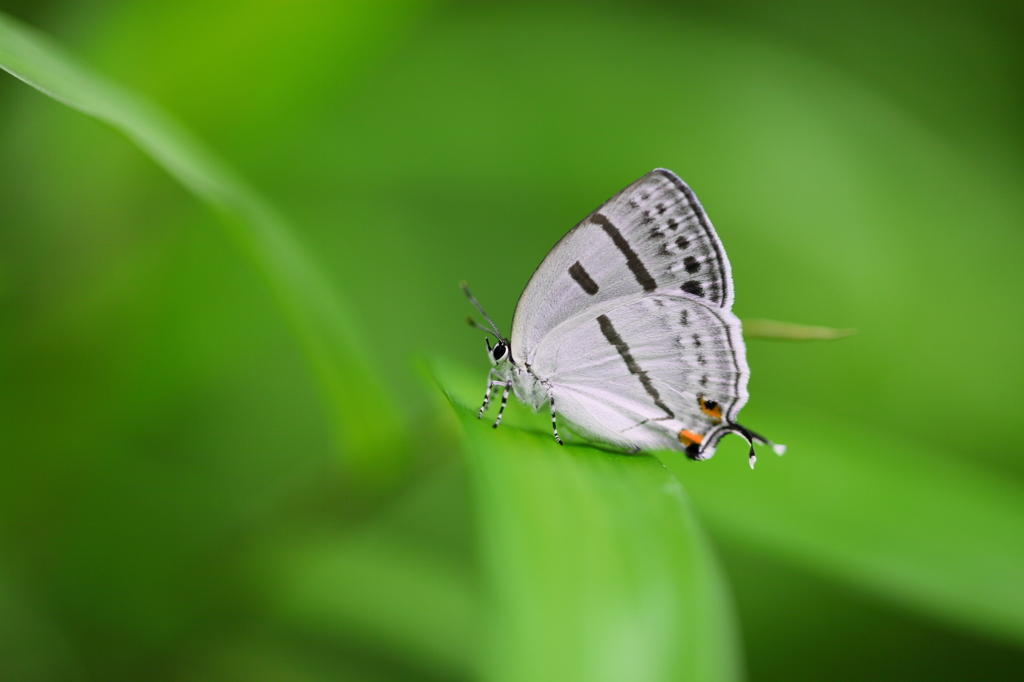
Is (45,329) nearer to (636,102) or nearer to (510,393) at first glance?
(510,393)

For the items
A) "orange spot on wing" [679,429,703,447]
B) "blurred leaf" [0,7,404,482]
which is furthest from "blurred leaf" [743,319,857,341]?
"blurred leaf" [0,7,404,482]

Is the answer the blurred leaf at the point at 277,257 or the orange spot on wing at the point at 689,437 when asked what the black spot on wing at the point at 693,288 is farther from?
the blurred leaf at the point at 277,257

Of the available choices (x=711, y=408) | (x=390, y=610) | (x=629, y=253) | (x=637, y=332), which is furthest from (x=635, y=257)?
(x=390, y=610)

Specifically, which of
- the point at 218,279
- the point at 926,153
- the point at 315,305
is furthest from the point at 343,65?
the point at 926,153

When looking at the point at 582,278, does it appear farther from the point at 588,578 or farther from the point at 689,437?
the point at 588,578

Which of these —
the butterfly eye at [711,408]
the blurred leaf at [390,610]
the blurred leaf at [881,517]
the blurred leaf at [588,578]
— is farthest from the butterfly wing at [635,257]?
the blurred leaf at [390,610]

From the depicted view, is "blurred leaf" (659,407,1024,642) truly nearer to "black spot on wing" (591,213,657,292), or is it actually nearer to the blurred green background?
the blurred green background

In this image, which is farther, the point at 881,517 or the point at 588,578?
the point at 881,517
